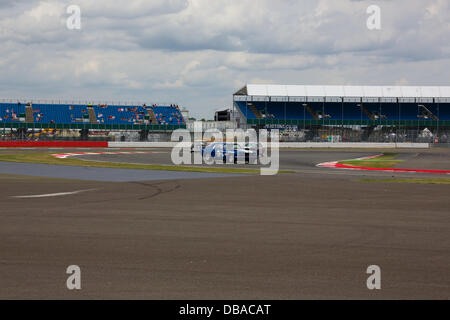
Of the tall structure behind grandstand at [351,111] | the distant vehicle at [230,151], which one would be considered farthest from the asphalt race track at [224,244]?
the tall structure behind grandstand at [351,111]

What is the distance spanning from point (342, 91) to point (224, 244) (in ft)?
227

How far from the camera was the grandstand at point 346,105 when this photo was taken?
74.5 meters

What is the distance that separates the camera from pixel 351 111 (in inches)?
3118

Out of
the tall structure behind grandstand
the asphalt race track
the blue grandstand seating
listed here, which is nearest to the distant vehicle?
the asphalt race track

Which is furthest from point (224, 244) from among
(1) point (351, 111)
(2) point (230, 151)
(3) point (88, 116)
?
(1) point (351, 111)

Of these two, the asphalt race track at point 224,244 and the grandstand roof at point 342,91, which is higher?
the grandstand roof at point 342,91

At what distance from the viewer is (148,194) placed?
1555 cm

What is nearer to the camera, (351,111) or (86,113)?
(86,113)

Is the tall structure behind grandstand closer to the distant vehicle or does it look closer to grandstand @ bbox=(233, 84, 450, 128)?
grandstand @ bbox=(233, 84, 450, 128)

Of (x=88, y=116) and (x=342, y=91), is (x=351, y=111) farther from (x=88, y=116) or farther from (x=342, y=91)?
(x=88, y=116)

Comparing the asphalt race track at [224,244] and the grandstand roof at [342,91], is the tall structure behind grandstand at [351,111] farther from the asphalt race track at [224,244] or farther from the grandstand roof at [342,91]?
the asphalt race track at [224,244]

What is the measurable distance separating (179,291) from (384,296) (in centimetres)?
225
